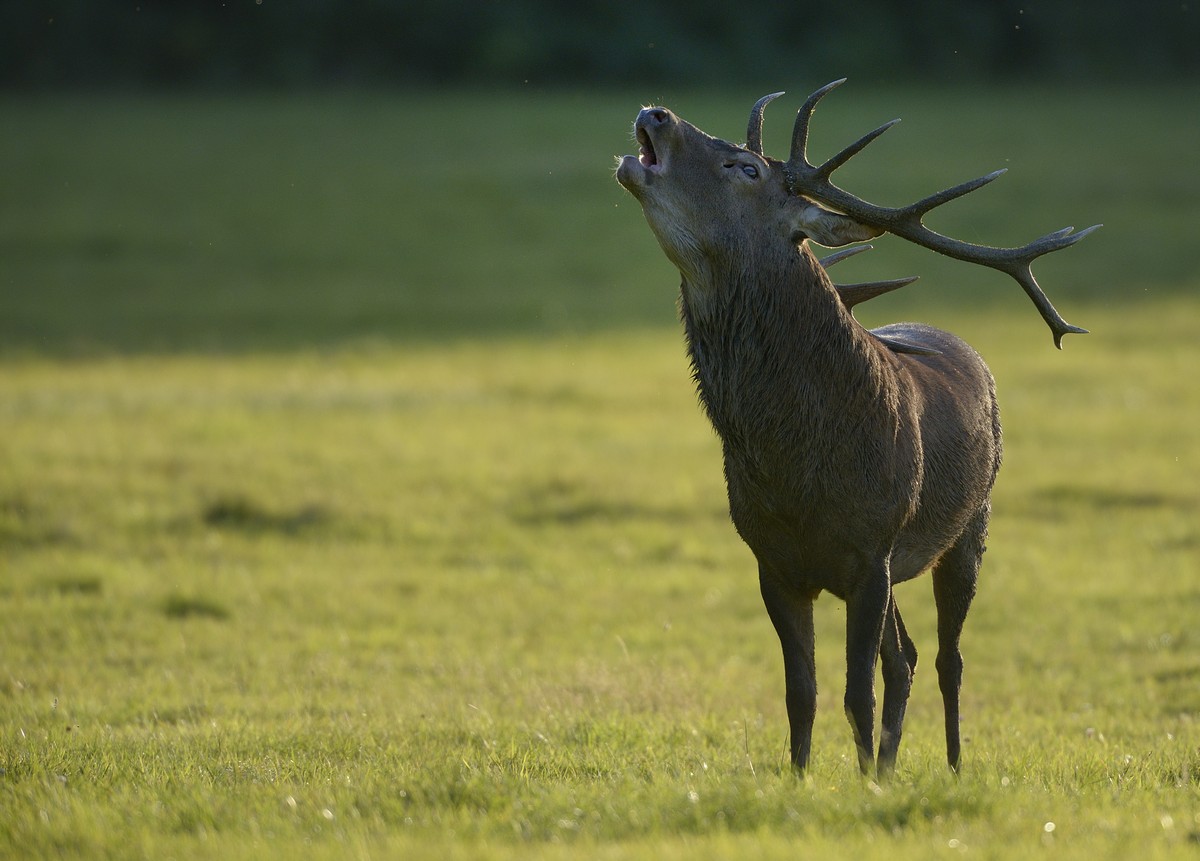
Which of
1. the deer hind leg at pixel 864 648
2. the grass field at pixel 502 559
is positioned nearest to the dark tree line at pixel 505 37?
the grass field at pixel 502 559

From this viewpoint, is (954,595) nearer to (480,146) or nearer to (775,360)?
(775,360)

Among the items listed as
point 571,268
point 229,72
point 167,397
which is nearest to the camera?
point 167,397

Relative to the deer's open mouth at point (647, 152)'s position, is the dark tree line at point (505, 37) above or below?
above

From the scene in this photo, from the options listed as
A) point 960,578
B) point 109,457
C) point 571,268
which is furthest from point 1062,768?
point 571,268

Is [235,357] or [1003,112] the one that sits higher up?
[1003,112]

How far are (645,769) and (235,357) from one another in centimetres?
1660

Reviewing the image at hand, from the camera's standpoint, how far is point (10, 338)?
23234 mm

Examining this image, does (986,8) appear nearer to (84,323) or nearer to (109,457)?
(84,323)

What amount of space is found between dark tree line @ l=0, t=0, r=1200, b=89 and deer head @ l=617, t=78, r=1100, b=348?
39.4m

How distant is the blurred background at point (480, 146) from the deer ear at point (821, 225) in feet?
45.3

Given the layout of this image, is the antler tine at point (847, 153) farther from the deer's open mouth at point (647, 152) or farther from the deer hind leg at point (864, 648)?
the deer hind leg at point (864, 648)

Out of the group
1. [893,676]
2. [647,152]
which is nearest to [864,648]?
[893,676]

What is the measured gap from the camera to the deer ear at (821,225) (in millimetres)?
6309

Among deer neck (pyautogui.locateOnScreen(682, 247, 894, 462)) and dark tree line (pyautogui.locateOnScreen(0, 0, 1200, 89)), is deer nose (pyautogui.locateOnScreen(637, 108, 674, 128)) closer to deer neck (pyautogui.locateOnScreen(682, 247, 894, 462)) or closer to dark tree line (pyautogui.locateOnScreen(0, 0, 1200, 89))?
deer neck (pyautogui.locateOnScreen(682, 247, 894, 462))
